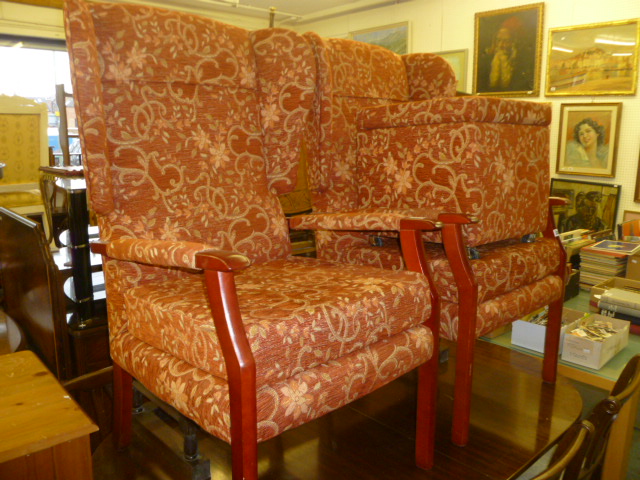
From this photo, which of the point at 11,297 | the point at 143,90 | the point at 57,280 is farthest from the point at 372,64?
the point at 11,297

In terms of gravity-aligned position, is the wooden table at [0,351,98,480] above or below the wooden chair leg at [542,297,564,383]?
above

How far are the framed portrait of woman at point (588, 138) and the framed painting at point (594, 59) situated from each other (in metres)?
0.12

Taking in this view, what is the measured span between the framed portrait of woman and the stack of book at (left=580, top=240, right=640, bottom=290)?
3.88ft

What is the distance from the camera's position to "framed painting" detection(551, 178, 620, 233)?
3.54m

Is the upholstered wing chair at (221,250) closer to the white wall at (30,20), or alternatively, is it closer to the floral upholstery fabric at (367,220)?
the floral upholstery fabric at (367,220)

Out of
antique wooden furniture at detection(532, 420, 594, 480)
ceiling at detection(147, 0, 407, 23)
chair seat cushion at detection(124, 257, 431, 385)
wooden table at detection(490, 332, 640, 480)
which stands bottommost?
wooden table at detection(490, 332, 640, 480)

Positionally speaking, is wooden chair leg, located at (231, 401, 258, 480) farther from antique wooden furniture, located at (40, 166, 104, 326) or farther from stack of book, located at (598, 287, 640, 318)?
stack of book, located at (598, 287, 640, 318)

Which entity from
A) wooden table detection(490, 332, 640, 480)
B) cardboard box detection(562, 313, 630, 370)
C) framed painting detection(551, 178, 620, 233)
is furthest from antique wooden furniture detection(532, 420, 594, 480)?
framed painting detection(551, 178, 620, 233)

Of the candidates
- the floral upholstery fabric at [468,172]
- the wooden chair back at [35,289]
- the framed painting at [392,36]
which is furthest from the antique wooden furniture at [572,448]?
the framed painting at [392,36]

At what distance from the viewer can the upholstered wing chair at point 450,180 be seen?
140 cm

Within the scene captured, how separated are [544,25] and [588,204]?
1335mm

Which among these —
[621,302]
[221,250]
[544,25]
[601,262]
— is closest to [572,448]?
[221,250]

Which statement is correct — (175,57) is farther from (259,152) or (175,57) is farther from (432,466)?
(432,466)

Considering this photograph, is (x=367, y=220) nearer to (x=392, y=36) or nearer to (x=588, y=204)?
(x=588, y=204)
